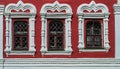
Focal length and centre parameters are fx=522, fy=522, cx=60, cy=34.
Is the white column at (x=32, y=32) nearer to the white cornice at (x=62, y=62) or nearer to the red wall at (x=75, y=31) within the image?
the red wall at (x=75, y=31)

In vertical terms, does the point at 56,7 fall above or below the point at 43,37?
above

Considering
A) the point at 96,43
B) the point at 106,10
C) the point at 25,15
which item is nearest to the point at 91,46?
the point at 96,43

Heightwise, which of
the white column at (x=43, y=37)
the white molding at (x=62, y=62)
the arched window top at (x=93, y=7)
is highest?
the arched window top at (x=93, y=7)

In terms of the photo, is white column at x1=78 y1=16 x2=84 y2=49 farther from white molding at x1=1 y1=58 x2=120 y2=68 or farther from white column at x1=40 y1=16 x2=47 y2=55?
white column at x1=40 y1=16 x2=47 y2=55

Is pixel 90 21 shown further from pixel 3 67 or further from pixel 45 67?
pixel 3 67

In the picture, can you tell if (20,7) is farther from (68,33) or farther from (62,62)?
(62,62)

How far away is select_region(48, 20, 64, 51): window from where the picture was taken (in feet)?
67.6

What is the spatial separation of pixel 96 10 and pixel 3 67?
14.1 feet

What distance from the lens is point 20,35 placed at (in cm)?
2059

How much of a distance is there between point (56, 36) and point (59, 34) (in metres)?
0.15

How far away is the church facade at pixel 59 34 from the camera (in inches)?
805

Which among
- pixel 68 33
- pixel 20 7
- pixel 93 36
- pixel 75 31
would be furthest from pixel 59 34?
pixel 20 7

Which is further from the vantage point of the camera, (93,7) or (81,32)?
(93,7)

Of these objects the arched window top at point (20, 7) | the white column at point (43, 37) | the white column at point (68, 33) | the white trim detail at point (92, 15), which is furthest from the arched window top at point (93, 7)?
the arched window top at point (20, 7)
